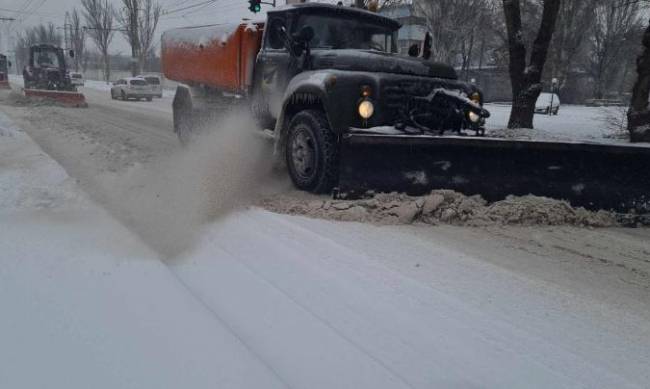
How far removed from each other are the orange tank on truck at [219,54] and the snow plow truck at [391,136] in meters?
0.33

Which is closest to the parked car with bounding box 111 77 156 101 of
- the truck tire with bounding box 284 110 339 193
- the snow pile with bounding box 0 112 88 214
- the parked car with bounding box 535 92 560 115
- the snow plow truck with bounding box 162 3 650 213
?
the snow pile with bounding box 0 112 88 214

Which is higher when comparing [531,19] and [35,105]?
[531,19]

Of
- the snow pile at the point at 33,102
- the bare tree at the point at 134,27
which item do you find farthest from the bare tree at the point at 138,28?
the snow pile at the point at 33,102

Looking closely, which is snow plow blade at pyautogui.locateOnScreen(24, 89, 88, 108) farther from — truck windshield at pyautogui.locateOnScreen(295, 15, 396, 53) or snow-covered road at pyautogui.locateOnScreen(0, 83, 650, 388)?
snow-covered road at pyautogui.locateOnScreen(0, 83, 650, 388)

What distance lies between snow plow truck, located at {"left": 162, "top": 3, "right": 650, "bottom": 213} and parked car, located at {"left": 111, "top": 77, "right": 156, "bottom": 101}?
Result: 23.4 m

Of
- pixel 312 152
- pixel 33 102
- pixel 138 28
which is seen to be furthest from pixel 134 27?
pixel 312 152

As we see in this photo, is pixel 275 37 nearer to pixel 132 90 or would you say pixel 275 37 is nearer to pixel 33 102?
pixel 33 102

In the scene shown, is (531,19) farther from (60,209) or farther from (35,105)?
(60,209)

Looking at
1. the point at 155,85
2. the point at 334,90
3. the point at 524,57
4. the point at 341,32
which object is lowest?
the point at 334,90

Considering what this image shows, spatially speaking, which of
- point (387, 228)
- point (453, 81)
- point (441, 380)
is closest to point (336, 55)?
point (453, 81)

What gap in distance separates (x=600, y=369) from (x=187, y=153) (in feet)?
19.5

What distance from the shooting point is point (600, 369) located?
239cm

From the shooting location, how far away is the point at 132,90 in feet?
88.5

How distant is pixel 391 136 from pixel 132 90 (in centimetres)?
2571
